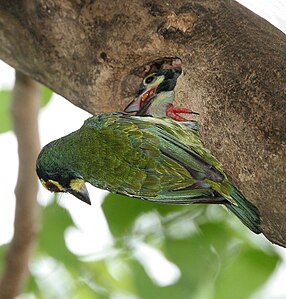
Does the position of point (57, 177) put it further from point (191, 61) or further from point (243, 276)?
point (243, 276)

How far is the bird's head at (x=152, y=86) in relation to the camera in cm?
438

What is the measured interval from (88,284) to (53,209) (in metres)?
0.56

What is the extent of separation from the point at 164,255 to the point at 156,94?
1.32 metres

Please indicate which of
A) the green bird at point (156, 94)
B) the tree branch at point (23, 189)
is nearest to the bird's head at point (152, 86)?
the green bird at point (156, 94)

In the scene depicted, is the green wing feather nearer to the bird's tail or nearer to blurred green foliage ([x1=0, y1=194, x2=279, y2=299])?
the bird's tail

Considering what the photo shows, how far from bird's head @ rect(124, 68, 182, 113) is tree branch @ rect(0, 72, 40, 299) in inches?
37.4

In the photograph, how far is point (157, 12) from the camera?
418 centimetres

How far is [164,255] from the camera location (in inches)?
205

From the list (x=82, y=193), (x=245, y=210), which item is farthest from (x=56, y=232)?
(x=245, y=210)

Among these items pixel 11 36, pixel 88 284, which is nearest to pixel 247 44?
pixel 11 36

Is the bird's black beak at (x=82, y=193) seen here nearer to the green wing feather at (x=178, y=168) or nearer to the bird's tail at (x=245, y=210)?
the green wing feather at (x=178, y=168)

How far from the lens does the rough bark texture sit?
12.2 ft

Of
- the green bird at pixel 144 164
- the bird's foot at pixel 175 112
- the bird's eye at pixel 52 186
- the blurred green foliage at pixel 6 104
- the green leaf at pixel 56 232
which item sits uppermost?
the bird's foot at pixel 175 112

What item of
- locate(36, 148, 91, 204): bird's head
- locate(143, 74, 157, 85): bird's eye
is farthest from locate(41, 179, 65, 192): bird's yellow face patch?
locate(143, 74, 157, 85): bird's eye
